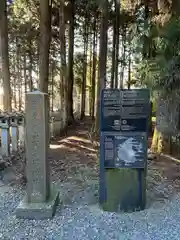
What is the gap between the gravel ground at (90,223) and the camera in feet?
11.0

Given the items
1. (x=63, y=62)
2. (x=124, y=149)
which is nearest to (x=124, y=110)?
(x=124, y=149)

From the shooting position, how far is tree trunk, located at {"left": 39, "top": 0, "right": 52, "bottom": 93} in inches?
309

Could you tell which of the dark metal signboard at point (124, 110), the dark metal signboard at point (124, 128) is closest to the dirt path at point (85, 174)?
the dark metal signboard at point (124, 128)

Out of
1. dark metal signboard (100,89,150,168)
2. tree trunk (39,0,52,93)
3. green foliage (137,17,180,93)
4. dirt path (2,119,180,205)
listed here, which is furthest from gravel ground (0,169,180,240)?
tree trunk (39,0,52,93)

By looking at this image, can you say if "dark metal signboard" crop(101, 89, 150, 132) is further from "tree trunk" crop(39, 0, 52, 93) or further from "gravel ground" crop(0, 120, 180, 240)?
"tree trunk" crop(39, 0, 52, 93)

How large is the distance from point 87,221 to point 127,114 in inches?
54.9

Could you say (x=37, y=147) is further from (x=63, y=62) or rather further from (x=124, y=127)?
(x=63, y=62)

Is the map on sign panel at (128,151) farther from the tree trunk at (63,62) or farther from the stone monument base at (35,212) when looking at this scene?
the tree trunk at (63,62)

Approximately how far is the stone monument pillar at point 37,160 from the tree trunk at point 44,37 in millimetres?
4396

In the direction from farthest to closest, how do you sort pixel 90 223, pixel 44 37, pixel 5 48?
pixel 5 48 → pixel 44 37 → pixel 90 223

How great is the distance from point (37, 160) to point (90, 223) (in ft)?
3.33

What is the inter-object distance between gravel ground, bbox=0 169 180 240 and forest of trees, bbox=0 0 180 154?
2130 mm

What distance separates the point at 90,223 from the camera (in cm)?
365

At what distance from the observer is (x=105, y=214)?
3.91m
